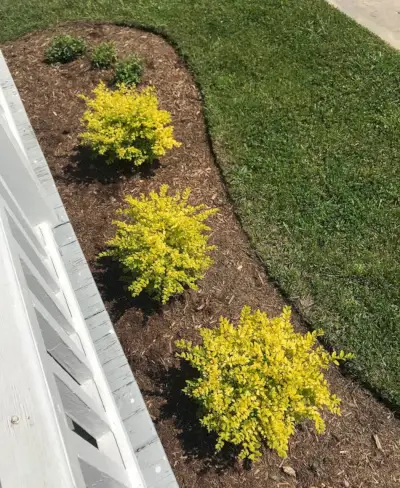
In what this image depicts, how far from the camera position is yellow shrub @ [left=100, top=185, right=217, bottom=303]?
154 inches

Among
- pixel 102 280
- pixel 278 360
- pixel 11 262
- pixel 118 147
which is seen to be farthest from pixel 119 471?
pixel 118 147

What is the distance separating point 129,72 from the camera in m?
6.00

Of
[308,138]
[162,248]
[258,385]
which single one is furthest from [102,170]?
[258,385]

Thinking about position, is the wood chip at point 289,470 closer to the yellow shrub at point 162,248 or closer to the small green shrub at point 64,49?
the yellow shrub at point 162,248

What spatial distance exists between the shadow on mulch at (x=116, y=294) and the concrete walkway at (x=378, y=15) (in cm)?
503

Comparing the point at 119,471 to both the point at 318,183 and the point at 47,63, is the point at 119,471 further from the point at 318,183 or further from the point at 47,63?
the point at 47,63

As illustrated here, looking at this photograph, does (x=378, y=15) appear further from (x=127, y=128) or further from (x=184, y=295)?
(x=184, y=295)

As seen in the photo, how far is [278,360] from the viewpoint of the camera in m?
3.35

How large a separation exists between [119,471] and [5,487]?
1.71 meters

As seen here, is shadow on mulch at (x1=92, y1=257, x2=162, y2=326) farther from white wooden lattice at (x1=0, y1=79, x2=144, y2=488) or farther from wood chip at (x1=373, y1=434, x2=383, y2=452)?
wood chip at (x1=373, y1=434, x2=383, y2=452)

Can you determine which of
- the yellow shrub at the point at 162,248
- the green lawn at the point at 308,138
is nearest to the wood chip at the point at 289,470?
the green lawn at the point at 308,138

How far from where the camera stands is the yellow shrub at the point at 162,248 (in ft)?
12.8

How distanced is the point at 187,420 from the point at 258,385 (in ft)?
2.70

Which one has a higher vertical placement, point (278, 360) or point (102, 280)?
point (278, 360)
